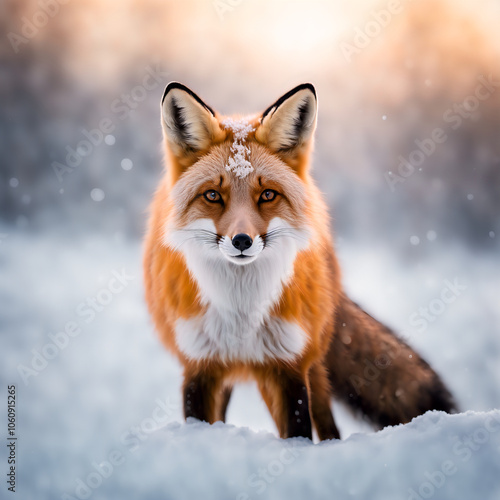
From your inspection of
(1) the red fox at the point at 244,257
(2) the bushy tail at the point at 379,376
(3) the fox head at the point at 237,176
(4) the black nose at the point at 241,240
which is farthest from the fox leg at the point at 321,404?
(4) the black nose at the point at 241,240

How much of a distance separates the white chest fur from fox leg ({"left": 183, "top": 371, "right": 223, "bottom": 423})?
135 millimetres

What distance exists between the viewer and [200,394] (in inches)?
100

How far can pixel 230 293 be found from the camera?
7.97 feet

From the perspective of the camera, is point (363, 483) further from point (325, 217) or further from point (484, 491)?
point (325, 217)

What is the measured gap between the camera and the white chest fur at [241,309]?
2.42m

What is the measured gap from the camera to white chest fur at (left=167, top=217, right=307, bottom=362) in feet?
7.93

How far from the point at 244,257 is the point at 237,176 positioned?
0.39m

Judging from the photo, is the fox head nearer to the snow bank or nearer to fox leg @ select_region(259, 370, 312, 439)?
fox leg @ select_region(259, 370, 312, 439)

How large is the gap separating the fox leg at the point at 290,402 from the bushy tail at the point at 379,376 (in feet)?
1.70

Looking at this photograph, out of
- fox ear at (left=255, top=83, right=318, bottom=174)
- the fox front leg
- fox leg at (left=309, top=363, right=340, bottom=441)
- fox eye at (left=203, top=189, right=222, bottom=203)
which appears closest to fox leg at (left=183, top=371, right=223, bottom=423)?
the fox front leg

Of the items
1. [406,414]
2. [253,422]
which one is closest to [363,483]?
[406,414]

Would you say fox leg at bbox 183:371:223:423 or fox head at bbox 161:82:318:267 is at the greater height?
fox head at bbox 161:82:318:267

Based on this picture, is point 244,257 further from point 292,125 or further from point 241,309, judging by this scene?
point 292,125

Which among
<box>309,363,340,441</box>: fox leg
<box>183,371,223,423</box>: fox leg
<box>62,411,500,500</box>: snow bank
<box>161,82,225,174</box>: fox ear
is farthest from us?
<box>309,363,340,441</box>: fox leg
